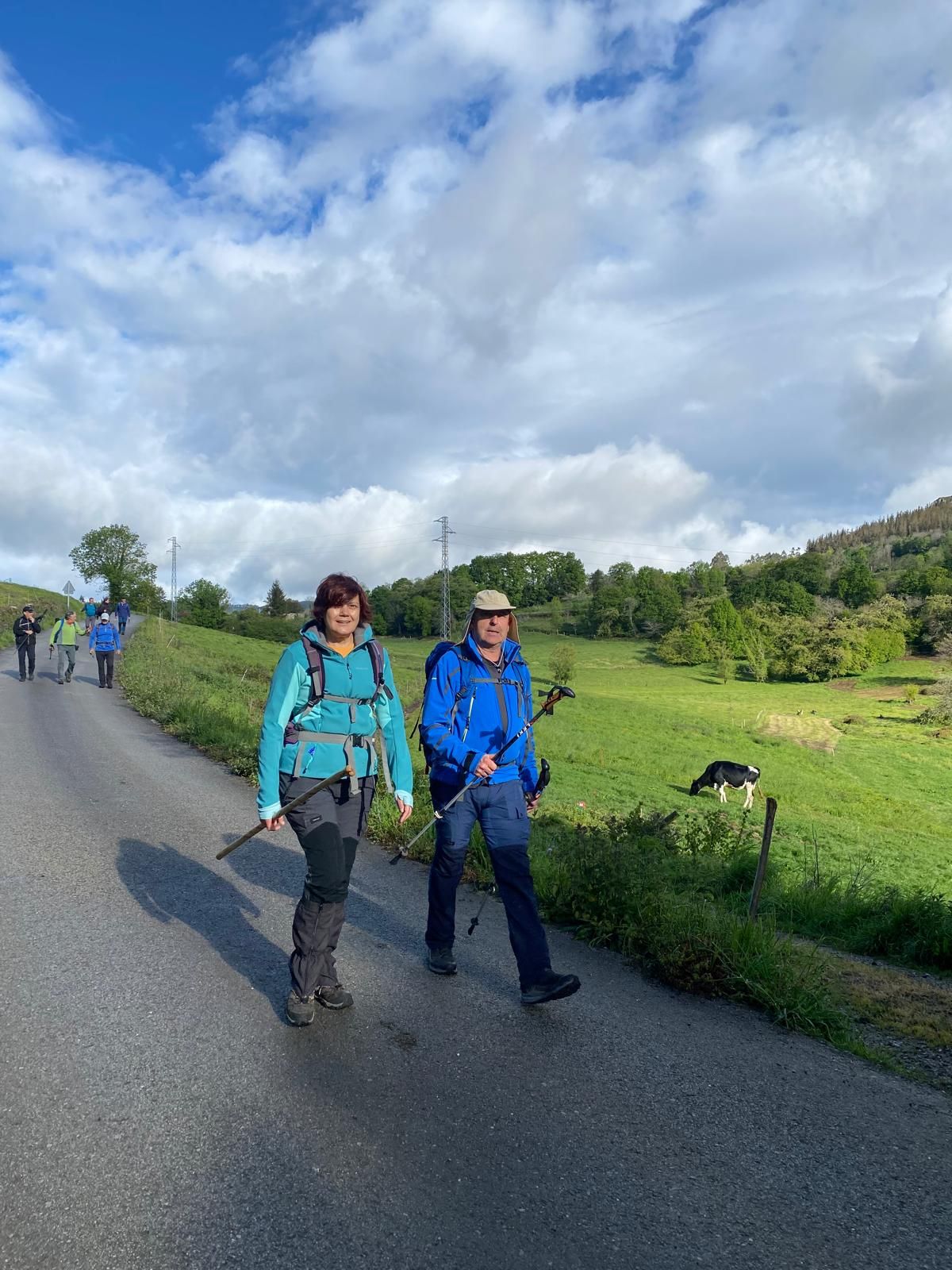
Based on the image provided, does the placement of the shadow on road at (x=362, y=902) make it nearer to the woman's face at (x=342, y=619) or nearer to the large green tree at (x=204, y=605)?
the woman's face at (x=342, y=619)

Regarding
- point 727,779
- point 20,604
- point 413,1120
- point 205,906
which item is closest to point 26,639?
point 205,906

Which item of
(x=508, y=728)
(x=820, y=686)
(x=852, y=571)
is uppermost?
(x=852, y=571)

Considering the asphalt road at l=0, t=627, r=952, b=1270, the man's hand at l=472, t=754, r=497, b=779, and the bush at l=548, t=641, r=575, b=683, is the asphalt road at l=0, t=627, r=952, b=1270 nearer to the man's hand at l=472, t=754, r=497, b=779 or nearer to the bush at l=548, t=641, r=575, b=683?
the man's hand at l=472, t=754, r=497, b=779

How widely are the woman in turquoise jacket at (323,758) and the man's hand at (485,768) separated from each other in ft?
1.84

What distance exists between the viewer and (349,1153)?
3.01m

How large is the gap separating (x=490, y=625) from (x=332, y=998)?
7.10 ft

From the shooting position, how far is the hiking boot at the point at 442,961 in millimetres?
4750

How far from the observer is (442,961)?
4.75 meters

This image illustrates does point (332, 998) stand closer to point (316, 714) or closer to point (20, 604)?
point (316, 714)

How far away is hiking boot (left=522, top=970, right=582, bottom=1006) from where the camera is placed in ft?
14.0

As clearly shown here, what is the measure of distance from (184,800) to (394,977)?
5.50 meters

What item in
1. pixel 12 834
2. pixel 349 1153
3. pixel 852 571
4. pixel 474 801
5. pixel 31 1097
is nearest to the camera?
pixel 349 1153

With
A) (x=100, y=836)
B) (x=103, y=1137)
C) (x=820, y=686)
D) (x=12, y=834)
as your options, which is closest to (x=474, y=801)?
(x=103, y=1137)

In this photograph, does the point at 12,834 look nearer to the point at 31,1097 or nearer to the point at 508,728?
the point at 31,1097
